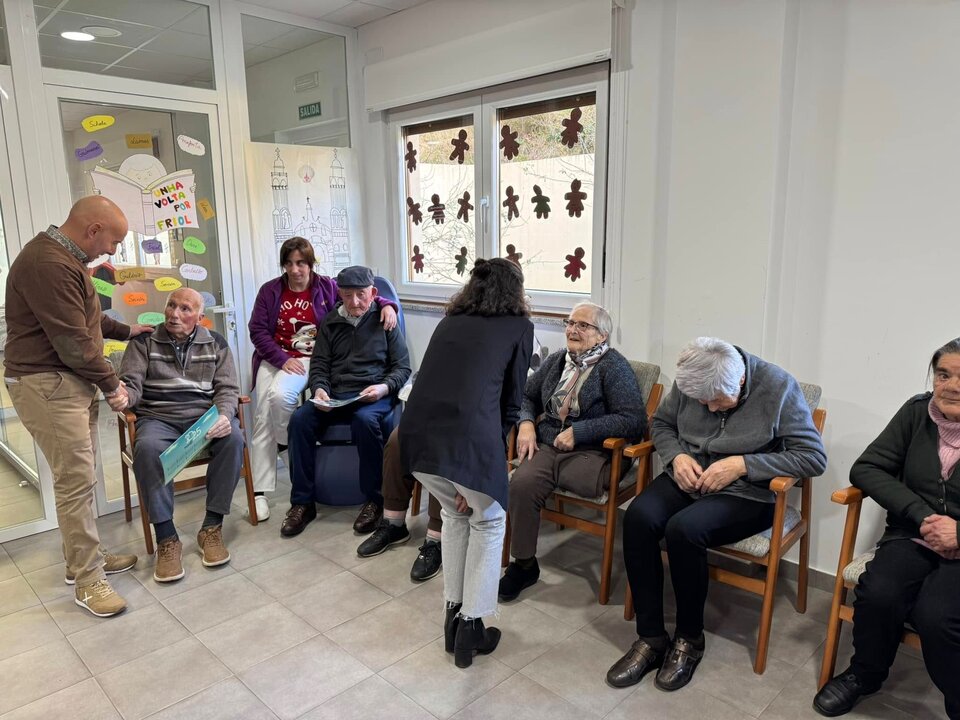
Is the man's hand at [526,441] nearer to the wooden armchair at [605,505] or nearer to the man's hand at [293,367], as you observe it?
the wooden armchair at [605,505]

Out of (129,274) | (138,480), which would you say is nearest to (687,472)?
(138,480)

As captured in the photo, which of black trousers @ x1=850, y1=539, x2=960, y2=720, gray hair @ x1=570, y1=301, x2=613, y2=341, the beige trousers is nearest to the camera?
black trousers @ x1=850, y1=539, x2=960, y2=720

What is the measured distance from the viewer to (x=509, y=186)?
143 inches

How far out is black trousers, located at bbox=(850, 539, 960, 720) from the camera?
70.1 inches

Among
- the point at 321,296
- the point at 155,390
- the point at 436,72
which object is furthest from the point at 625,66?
the point at 155,390

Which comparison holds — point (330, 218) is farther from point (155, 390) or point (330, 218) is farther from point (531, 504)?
point (531, 504)

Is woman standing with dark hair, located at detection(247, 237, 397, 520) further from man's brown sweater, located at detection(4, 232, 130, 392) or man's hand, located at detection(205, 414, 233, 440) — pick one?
man's brown sweater, located at detection(4, 232, 130, 392)

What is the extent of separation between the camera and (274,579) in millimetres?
2809

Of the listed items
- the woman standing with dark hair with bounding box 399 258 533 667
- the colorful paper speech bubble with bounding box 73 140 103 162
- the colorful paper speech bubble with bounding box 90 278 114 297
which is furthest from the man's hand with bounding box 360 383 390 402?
the colorful paper speech bubble with bounding box 73 140 103 162

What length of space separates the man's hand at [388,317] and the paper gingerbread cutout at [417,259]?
37.5 inches

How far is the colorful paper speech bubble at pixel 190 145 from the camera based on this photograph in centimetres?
361

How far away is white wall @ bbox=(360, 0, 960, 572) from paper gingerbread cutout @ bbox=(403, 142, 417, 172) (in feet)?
5.07

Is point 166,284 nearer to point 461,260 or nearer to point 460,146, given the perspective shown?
point 461,260

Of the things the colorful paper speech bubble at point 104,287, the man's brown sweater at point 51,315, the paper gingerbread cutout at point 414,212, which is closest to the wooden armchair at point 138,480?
the man's brown sweater at point 51,315
